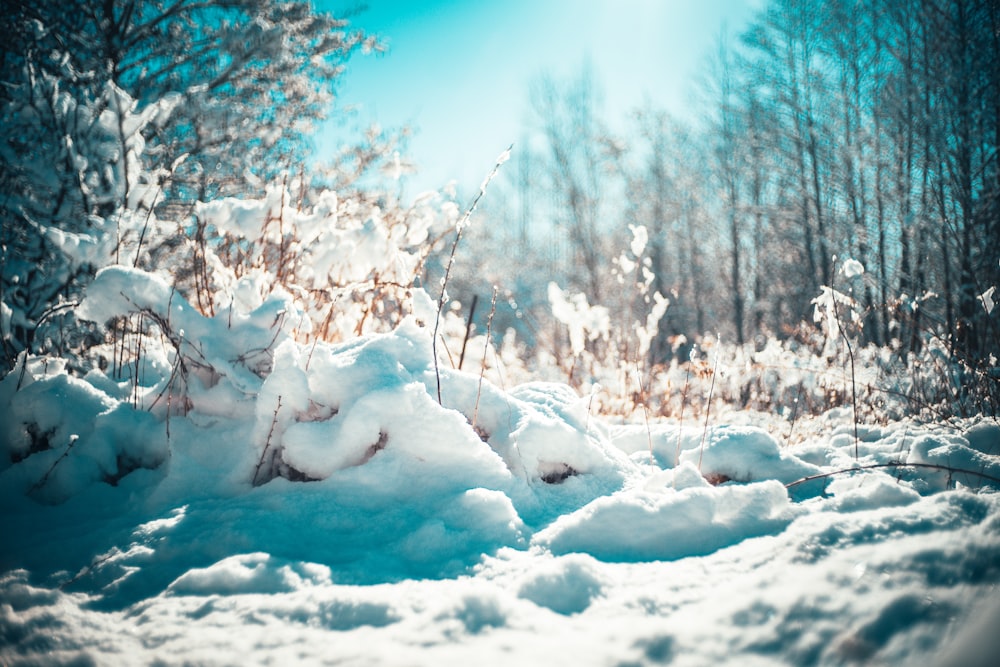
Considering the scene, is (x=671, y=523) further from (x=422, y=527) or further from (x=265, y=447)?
(x=265, y=447)

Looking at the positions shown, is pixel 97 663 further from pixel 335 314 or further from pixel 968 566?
pixel 335 314

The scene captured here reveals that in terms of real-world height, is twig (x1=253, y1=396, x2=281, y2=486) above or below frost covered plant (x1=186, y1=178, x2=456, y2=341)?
below

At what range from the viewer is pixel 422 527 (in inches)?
44.4

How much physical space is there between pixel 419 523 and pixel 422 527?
0.06 m

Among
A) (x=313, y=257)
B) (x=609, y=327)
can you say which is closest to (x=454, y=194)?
(x=313, y=257)

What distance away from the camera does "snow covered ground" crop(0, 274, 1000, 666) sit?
28.7 inches

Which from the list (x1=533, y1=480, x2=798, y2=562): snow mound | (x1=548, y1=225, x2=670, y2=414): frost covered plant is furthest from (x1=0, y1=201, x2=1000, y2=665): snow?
(x1=548, y1=225, x2=670, y2=414): frost covered plant

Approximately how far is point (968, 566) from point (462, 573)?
2.78ft

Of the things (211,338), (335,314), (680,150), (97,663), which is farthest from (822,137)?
(97,663)

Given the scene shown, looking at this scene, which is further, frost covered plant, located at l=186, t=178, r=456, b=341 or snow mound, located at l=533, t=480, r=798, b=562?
frost covered plant, located at l=186, t=178, r=456, b=341

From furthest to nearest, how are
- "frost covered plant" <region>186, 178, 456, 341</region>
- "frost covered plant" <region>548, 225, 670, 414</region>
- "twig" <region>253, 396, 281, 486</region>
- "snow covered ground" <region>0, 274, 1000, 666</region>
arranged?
"frost covered plant" <region>548, 225, 670, 414</region>, "frost covered plant" <region>186, 178, 456, 341</region>, "twig" <region>253, 396, 281, 486</region>, "snow covered ground" <region>0, 274, 1000, 666</region>

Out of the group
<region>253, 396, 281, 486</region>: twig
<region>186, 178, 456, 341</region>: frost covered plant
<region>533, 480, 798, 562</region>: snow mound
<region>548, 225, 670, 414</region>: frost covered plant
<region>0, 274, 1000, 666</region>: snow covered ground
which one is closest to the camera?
<region>0, 274, 1000, 666</region>: snow covered ground

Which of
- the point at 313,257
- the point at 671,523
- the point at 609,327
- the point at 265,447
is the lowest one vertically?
the point at 671,523

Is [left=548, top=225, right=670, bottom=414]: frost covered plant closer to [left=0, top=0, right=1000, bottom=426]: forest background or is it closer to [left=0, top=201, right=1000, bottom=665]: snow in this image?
[left=0, top=0, right=1000, bottom=426]: forest background
